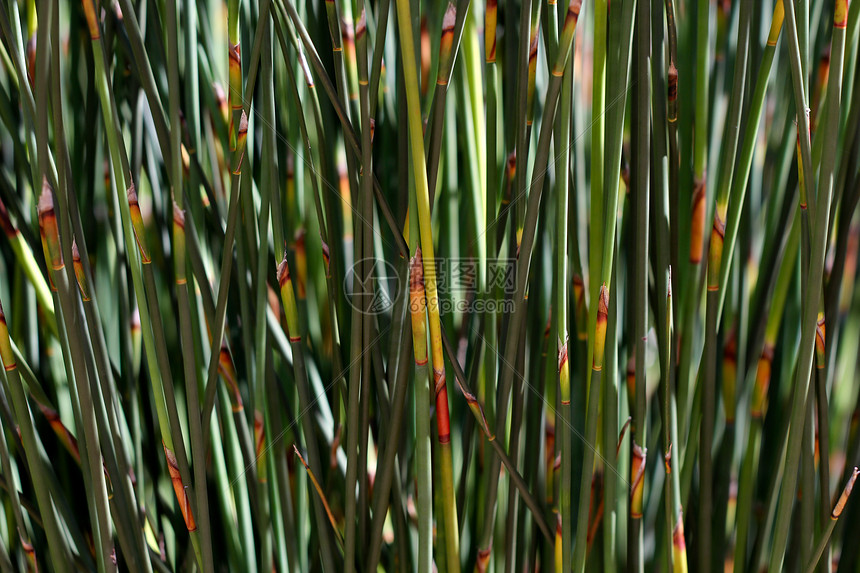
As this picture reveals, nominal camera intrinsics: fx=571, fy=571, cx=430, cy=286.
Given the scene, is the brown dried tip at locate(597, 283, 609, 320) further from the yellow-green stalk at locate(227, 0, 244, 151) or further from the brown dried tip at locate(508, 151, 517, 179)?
the yellow-green stalk at locate(227, 0, 244, 151)

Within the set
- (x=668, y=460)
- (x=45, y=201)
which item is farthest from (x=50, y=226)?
(x=668, y=460)

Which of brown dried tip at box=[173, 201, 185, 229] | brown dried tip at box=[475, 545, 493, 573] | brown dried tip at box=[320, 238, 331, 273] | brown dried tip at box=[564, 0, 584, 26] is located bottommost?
brown dried tip at box=[475, 545, 493, 573]

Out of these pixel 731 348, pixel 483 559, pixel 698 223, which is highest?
pixel 698 223

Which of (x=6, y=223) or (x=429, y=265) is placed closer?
(x=429, y=265)

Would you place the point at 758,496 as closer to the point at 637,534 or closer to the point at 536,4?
the point at 637,534

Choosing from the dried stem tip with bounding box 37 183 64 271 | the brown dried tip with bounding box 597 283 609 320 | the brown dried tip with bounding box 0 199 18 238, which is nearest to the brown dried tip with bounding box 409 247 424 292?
the brown dried tip with bounding box 597 283 609 320

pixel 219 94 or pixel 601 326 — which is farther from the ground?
pixel 219 94

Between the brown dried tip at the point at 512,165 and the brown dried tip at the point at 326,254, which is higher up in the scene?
the brown dried tip at the point at 512,165

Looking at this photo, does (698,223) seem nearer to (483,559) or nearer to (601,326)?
(601,326)

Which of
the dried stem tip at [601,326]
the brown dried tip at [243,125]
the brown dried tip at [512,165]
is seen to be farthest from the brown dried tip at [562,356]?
the brown dried tip at [243,125]

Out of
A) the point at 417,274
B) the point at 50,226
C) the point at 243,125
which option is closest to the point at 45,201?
the point at 50,226

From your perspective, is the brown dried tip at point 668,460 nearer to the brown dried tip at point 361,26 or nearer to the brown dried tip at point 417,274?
the brown dried tip at point 417,274
